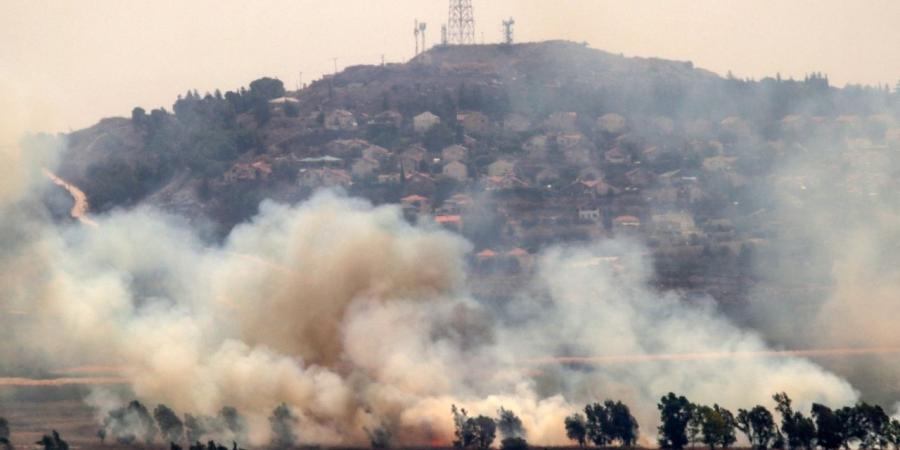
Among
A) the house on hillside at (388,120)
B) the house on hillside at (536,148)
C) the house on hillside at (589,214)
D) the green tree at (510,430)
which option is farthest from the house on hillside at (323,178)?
the green tree at (510,430)

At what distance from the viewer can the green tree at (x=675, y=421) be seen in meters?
75.7

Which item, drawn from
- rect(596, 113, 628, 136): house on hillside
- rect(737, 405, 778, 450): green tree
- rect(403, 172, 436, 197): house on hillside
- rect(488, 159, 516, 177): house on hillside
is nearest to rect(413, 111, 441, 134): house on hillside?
rect(488, 159, 516, 177): house on hillside

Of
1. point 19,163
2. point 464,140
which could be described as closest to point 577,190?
point 464,140

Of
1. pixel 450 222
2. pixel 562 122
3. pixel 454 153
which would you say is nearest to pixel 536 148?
pixel 454 153

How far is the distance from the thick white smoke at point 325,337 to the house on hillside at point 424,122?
2554 inches

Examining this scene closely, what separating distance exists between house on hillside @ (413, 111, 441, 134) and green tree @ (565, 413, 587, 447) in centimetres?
8834

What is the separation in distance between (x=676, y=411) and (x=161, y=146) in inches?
3447

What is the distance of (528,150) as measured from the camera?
157 metres

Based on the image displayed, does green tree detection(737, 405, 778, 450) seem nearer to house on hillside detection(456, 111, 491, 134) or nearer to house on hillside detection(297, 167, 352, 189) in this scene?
house on hillside detection(297, 167, 352, 189)

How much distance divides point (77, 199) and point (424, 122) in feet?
135

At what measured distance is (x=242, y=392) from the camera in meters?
79.9

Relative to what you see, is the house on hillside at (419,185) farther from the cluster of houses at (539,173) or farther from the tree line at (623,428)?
the tree line at (623,428)

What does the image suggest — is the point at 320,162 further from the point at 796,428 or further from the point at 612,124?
the point at 796,428

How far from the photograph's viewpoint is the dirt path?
117312 mm
